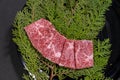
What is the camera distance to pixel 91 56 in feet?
2.25

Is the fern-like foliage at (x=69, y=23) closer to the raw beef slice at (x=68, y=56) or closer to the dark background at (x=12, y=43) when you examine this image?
the raw beef slice at (x=68, y=56)

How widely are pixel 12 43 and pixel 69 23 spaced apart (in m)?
0.54

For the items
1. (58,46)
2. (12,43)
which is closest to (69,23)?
(58,46)

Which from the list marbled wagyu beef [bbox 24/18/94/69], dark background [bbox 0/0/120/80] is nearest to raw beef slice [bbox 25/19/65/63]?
marbled wagyu beef [bbox 24/18/94/69]

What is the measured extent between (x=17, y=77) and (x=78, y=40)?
0.58 meters

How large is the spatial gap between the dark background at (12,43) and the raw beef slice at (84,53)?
1.29 feet

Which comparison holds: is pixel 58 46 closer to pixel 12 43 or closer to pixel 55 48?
pixel 55 48

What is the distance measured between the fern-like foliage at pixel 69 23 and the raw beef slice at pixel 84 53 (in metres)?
0.02

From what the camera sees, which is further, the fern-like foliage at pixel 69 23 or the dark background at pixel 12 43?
the dark background at pixel 12 43

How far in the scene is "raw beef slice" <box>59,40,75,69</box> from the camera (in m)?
0.68

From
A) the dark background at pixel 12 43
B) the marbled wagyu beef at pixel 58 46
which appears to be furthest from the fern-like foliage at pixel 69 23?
the dark background at pixel 12 43

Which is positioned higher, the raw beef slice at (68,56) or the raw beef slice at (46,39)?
the raw beef slice at (46,39)

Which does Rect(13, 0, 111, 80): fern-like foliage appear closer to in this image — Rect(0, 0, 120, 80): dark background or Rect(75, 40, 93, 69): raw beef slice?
Rect(75, 40, 93, 69): raw beef slice

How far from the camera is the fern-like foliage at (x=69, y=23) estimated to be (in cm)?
69
